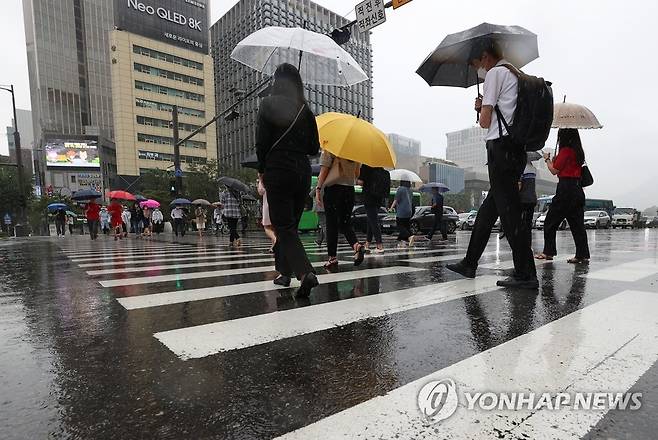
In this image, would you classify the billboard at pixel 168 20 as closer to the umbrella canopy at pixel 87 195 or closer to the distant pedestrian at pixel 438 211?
the umbrella canopy at pixel 87 195

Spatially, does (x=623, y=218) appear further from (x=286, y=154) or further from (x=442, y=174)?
(x=442, y=174)

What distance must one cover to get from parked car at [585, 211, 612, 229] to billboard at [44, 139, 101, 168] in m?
64.0

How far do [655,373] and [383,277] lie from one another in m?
2.70

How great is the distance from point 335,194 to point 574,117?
3454mm

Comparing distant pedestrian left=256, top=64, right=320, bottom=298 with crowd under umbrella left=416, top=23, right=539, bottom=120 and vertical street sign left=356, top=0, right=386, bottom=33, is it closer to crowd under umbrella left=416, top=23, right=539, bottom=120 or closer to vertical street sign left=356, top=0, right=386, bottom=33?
crowd under umbrella left=416, top=23, right=539, bottom=120

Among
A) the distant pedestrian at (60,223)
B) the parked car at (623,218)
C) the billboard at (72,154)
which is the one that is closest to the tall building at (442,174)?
the parked car at (623,218)

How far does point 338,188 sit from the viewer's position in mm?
5207

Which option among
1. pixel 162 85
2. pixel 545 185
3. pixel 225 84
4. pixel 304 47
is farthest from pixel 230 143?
pixel 545 185

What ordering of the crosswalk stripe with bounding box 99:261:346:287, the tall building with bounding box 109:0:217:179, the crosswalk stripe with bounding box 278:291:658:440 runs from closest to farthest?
the crosswalk stripe with bounding box 278:291:658:440 < the crosswalk stripe with bounding box 99:261:346:287 < the tall building with bounding box 109:0:217:179

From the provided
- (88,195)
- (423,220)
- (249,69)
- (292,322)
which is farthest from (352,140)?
(249,69)

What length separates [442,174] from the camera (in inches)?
5098

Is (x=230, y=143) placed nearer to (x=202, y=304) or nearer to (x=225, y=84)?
(x=225, y=84)

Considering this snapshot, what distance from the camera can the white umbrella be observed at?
531cm

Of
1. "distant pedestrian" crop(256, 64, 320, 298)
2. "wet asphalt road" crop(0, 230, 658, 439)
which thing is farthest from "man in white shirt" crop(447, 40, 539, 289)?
"distant pedestrian" crop(256, 64, 320, 298)
